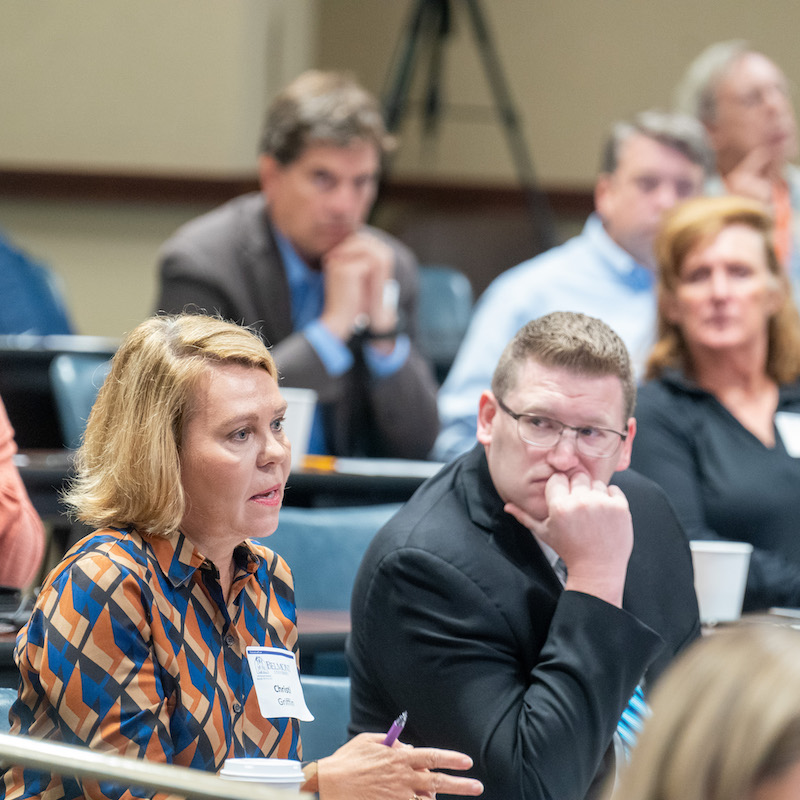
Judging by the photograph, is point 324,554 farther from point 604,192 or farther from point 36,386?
point 604,192

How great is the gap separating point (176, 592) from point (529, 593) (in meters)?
0.50

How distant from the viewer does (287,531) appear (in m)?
2.16

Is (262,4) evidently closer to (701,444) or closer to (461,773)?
(701,444)

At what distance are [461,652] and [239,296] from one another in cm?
168

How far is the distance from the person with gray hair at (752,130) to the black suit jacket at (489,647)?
251 cm

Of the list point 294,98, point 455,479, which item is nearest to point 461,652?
point 455,479

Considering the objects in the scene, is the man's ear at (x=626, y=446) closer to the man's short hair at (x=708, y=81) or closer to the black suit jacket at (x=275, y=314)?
the black suit jacket at (x=275, y=314)

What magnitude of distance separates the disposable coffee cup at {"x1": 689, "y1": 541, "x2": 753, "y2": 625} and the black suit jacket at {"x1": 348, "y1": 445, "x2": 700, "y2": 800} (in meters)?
0.32

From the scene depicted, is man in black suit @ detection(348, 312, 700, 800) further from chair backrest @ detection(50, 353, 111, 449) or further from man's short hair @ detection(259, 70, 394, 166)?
man's short hair @ detection(259, 70, 394, 166)

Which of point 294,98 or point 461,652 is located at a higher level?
point 294,98

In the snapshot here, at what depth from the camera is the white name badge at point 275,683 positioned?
1406 mm

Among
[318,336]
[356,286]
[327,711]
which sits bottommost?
[327,711]

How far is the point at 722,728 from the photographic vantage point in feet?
2.17

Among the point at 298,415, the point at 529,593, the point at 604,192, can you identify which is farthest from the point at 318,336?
the point at 529,593
